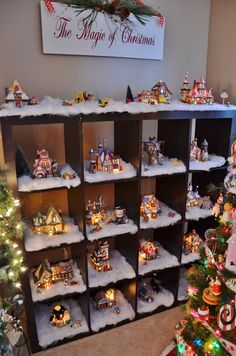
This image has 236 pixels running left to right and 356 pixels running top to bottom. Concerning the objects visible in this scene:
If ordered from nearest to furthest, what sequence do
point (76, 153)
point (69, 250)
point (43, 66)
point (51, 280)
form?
1. point (76, 153)
2. point (43, 66)
3. point (51, 280)
4. point (69, 250)

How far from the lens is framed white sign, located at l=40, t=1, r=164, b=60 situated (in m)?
1.85

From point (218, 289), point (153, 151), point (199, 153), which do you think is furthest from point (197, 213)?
point (218, 289)

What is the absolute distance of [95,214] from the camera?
6.73 ft

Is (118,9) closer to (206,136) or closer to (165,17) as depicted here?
(165,17)

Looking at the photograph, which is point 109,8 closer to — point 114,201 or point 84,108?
point 84,108

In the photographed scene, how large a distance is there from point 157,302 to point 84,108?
155cm

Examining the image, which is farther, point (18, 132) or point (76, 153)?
point (18, 132)

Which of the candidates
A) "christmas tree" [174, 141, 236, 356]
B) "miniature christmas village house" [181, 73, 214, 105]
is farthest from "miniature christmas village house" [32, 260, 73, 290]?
"miniature christmas village house" [181, 73, 214, 105]

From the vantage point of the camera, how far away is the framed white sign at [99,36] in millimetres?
1851

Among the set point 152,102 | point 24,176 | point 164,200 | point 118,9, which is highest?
point 118,9

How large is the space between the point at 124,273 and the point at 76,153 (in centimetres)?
92

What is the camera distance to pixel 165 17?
2131 millimetres

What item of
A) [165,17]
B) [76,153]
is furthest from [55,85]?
[165,17]

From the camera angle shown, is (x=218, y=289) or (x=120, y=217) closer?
(x=218, y=289)
